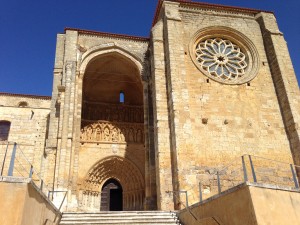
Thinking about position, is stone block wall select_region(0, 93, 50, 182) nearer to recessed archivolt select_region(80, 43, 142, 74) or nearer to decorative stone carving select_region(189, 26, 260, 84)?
recessed archivolt select_region(80, 43, 142, 74)

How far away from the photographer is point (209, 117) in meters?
9.98

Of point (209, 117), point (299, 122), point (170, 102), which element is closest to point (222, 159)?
point (209, 117)

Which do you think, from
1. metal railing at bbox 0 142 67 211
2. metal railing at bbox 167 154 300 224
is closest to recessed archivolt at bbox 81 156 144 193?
metal railing at bbox 0 142 67 211

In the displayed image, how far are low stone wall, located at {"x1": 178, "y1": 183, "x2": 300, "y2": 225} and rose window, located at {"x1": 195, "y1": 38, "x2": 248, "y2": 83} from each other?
6.81m

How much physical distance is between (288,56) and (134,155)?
7.61m

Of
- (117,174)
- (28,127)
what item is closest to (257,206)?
(117,174)

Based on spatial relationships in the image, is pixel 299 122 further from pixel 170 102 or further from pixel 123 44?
pixel 123 44

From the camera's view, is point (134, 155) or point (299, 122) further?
point (134, 155)

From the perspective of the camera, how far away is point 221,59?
11.6m

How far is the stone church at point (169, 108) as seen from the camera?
941cm

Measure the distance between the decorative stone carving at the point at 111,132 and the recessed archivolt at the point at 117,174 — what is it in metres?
1.00

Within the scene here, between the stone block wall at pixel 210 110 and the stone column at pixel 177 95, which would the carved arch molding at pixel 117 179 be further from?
the stone column at pixel 177 95

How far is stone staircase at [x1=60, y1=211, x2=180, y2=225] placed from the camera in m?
6.28

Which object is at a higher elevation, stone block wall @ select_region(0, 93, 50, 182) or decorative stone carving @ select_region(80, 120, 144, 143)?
stone block wall @ select_region(0, 93, 50, 182)
